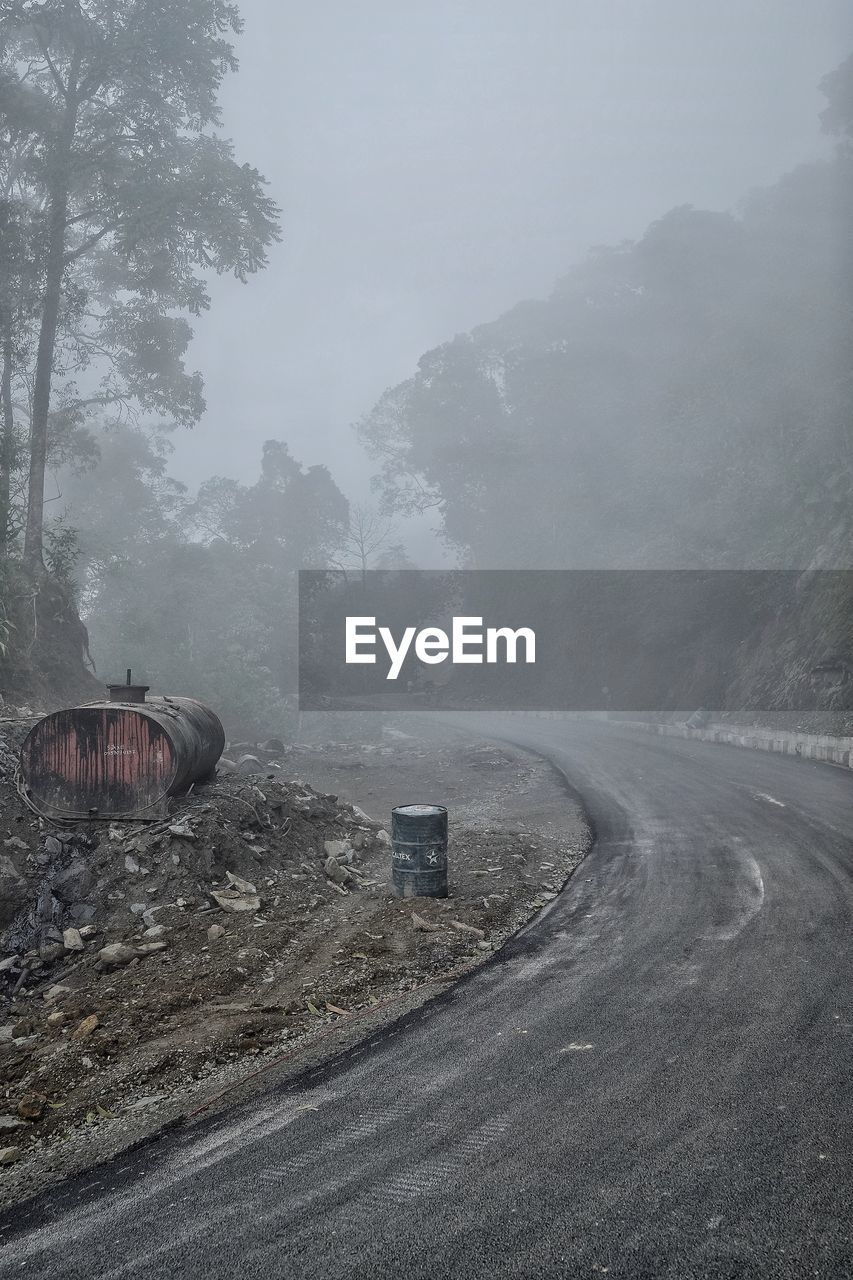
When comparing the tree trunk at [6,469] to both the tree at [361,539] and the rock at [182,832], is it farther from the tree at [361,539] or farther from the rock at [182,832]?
the tree at [361,539]

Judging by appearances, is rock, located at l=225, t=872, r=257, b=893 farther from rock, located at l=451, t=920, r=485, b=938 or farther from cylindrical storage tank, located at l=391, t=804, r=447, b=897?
rock, located at l=451, t=920, r=485, b=938

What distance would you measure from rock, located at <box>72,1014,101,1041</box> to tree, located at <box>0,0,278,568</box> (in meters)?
18.3

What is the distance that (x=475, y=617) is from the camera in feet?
188

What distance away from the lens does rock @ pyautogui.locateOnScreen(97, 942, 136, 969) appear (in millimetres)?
8102

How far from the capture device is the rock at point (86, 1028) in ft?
21.4

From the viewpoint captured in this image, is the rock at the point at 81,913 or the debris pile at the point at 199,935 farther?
the rock at the point at 81,913

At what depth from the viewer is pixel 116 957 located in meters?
8.11

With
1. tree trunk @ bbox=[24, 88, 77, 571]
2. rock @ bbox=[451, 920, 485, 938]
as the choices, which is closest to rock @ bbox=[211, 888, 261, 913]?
rock @ bbox=[451, 920, 485, 938]

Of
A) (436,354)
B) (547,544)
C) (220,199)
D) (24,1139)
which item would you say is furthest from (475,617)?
(24,1139)

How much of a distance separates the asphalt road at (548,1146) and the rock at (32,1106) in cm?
120

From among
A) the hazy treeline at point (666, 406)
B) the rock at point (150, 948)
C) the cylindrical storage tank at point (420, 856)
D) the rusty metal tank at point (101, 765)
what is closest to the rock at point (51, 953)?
the rock at point (150, 948)

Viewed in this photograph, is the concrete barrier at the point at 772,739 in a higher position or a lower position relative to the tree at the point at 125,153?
lower

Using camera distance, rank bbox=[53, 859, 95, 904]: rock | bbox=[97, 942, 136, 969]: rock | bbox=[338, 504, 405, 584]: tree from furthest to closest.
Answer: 1. bbox=[338, 504, 405, 584]: tree
2. bbox=[53, 859, 95, 904]: rock
3. bbox=[97, 942, 136, 969]: rock

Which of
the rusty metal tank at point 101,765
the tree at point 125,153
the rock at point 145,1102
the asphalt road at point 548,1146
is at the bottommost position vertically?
the rock at point 145,1102
